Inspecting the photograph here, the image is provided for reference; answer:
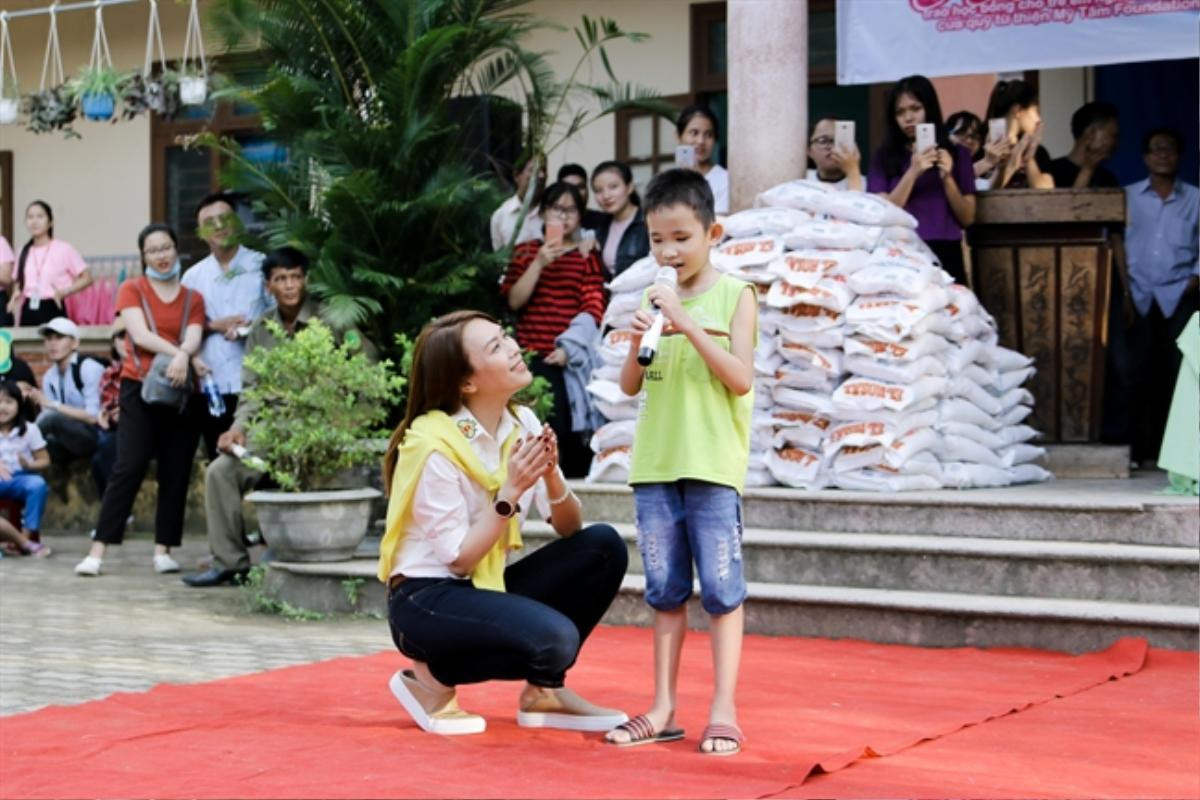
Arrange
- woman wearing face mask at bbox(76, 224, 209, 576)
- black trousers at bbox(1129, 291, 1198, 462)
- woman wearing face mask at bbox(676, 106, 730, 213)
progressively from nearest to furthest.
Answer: woman wearing face mask at bbox(676, 106, 730, 213), woman wearing face mask at bbox(76, 224, 209, 576), black trousers at bbox(1129, 291, 1198, 462)

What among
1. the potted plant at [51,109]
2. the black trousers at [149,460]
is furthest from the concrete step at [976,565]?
the potted plant at [51,109]

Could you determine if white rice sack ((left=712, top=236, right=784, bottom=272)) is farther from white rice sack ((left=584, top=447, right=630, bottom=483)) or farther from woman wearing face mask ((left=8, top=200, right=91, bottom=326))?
woman wearing face mask ((left=8, top=200, right=91, bottom=326))

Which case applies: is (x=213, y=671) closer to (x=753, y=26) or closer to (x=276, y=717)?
(x=276, y=717)

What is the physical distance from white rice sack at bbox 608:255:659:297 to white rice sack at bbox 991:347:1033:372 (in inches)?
62.6

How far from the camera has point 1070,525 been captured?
7.41 meters

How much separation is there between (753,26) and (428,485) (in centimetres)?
457

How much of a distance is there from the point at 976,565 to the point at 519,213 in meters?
3.94

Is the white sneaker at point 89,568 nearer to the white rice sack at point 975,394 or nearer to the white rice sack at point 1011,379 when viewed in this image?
the white rice sack at point 975,394

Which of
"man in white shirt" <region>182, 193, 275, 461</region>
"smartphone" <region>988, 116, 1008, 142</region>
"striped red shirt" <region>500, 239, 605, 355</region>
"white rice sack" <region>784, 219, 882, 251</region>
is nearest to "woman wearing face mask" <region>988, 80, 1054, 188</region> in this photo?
"smartphone" <region>988, 116, 1008, 142</region>

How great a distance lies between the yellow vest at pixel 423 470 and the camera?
5.12m

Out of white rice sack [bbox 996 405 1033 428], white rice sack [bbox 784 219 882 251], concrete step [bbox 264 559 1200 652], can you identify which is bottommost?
concrete step [bbox 264 559 1200 652]

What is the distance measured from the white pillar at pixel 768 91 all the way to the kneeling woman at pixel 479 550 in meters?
3.93

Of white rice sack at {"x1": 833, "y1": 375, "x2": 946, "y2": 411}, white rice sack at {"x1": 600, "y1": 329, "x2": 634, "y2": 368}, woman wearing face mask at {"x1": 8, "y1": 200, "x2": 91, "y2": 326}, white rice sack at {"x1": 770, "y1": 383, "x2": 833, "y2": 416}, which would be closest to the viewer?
white rice sack at {"x1": 833, "y1": 375, "x2": 946, "y2": 411}

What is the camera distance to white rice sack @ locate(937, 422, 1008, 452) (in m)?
8.17
